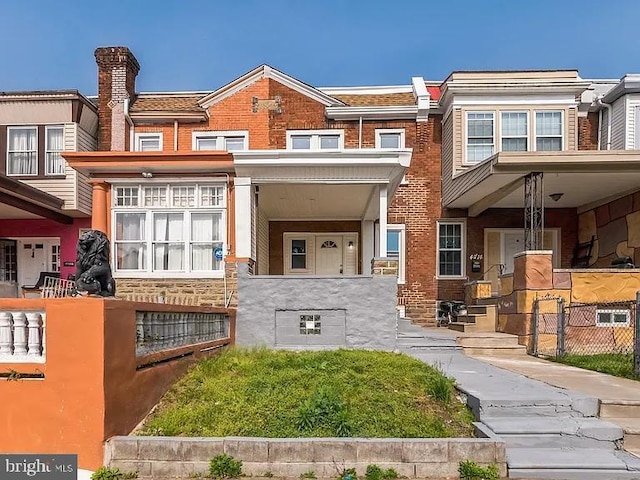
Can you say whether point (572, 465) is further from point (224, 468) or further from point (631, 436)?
point (224, 468)

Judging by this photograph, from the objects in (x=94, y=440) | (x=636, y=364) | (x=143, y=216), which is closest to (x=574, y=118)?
(x=636, y=364)

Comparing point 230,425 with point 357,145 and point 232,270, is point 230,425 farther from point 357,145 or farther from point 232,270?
point 357,145

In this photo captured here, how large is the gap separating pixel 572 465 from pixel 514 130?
11.5m

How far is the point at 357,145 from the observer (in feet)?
46.5

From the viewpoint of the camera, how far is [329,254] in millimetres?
14250

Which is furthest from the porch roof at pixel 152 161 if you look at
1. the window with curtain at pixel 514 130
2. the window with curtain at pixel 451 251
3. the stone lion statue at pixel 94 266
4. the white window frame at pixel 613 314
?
the window with curtain at pixel 514 130

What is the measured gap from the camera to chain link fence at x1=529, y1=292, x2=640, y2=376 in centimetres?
935

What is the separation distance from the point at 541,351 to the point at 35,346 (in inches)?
362

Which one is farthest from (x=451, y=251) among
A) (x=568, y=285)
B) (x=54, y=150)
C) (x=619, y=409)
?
(x=54, y=150)

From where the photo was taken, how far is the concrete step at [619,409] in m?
5.23

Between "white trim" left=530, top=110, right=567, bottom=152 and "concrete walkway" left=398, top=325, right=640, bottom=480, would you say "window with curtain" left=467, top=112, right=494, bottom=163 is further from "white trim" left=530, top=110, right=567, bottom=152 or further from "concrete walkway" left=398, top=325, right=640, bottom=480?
"concrete walkway" left=398, top=325, right=640, bottom=480

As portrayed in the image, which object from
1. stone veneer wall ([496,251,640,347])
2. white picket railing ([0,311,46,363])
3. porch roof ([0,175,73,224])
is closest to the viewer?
white picket railing ([0,311,46,363])

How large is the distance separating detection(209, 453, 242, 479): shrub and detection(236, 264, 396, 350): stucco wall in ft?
15.6

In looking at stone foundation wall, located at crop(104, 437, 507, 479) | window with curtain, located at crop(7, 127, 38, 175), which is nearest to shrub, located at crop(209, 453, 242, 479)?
stone foundation wall, located at crop(104, 437, 507, 479)
